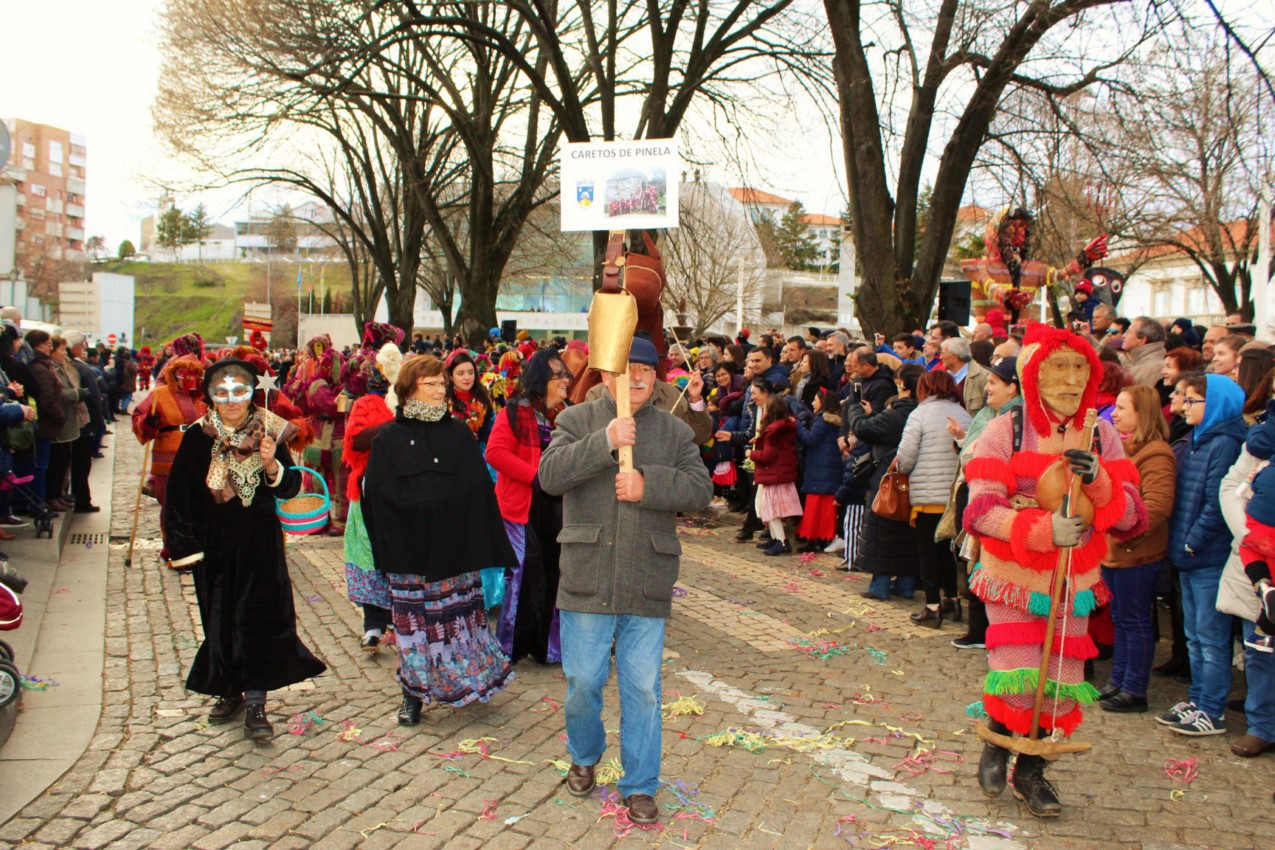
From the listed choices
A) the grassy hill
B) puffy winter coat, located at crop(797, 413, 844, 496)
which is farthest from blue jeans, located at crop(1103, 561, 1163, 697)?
the grassy hill

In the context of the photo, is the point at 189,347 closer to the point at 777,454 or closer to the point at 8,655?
the point at 8,655

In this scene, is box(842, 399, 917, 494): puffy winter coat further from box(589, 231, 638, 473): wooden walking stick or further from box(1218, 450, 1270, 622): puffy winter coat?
box(589, 231, 638, 473): wooden walking stick

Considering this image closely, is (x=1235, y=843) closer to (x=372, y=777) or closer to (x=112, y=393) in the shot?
(x=372, y=777)

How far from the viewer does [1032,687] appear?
435 centimetres

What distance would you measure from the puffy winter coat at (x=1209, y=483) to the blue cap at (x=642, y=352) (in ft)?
10.4

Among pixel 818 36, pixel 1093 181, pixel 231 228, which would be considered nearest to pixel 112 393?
pixel 818 36

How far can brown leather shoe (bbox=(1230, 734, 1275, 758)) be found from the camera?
501cm

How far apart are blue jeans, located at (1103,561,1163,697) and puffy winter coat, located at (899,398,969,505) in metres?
1.86

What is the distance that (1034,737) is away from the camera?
4309mm

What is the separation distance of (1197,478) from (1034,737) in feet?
6.86

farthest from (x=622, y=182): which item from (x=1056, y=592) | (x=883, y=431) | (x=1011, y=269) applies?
(x=1011, y=269)

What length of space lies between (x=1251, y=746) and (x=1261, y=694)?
0.84ft

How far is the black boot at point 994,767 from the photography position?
177 inches

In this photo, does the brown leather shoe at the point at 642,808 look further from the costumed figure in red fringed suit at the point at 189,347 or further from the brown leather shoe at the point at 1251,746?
the costumed figure in red fringed suit at the point at 189,347
